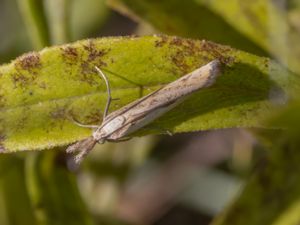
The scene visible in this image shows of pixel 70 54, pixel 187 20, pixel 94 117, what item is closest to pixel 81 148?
pixel 94 117

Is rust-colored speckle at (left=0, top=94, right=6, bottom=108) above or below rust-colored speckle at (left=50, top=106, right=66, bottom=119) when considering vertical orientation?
above

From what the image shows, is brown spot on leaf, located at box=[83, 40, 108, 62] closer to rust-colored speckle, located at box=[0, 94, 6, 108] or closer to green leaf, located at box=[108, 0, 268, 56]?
rust-colored speckle, located at box=[0, 94, 6, 108]

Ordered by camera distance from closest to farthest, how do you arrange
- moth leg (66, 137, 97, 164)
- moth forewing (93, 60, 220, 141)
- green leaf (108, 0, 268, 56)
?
1. moth forewing (93, 60, 220, 141)
2. moth leg (66, 137, 97, 164)
3. green leaf (108, 0, 268, 56)

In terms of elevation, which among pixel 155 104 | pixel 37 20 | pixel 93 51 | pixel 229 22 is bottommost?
pixel 155 104

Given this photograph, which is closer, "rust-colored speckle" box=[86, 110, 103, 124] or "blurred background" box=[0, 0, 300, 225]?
"rust-colored speckle" box=[86, 110, 103, 124]

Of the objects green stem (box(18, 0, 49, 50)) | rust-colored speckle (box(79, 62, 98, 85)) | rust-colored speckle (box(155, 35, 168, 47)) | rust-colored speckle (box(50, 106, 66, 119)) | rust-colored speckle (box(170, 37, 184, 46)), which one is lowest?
rust-colored speckle (box(50, 106, 66, 119))

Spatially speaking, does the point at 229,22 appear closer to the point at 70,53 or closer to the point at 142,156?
the point at 70,53

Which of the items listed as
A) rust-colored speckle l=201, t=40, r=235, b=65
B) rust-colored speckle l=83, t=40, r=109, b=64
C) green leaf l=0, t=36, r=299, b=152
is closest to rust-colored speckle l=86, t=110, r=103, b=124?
green leaf l=0, t=36, r=299, b=152

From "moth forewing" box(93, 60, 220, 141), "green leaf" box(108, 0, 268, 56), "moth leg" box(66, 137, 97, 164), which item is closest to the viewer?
"moth forewing" box(93, 60, 220, 141)
